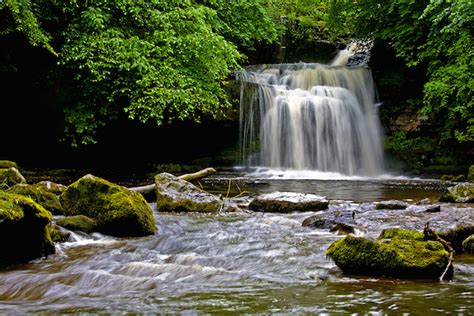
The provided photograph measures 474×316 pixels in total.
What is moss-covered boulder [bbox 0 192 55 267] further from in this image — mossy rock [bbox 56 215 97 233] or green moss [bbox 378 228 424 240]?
green moss [bbox 378 228 424 240]

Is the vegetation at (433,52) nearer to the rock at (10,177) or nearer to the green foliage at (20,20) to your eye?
the green foliage at (20,20)

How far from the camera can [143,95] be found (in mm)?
13273

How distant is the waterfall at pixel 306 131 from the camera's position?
16938 mm

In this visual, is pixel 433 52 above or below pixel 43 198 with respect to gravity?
above

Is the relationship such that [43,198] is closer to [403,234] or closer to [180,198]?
[180,198]

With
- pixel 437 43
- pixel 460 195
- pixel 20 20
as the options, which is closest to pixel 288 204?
pixel 460 195

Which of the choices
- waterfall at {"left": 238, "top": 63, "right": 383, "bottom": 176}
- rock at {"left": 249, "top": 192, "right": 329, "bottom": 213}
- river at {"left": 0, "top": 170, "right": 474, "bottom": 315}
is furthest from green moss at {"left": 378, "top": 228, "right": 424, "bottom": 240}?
waterfall at {"left": 238, "top": 63, "right": 383, "bottom": 176}

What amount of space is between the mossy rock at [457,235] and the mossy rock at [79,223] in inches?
165

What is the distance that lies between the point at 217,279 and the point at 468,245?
279 centimetres

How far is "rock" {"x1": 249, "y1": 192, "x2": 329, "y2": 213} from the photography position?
830 centimetres

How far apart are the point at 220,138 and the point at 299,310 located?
1421 centimetres

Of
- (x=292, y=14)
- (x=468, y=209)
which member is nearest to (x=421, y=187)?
(x=468, y=209)

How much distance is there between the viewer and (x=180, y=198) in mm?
8461

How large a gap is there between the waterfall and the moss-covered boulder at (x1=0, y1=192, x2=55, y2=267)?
40.2 feet
